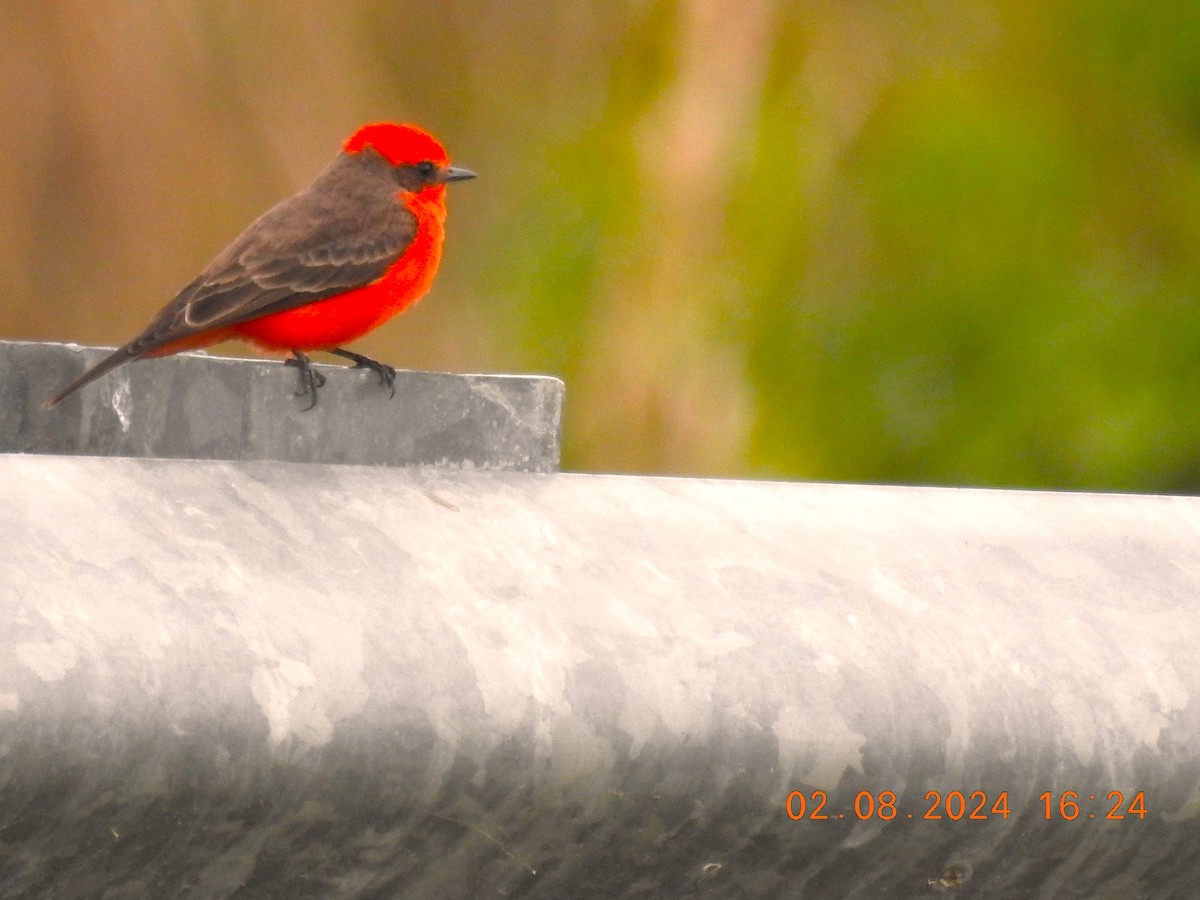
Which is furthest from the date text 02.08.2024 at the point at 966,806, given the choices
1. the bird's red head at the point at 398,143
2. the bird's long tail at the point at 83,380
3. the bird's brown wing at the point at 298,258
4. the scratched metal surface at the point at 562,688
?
the bird's red head at the point at 398,143

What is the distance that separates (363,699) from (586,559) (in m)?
0.26

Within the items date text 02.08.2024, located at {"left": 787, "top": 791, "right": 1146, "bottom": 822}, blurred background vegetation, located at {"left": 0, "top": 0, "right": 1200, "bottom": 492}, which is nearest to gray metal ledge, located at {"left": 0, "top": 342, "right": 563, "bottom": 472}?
date text 02.08.2024, located at {"left": 787, "top": 791, "right": 1146, "bottom": 822}

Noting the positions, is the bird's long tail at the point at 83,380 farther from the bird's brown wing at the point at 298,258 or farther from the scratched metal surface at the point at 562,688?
the bird's brown wing at the point at 298,258

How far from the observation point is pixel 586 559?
1.41 m

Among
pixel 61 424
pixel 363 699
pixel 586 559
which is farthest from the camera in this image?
pixel 61 424

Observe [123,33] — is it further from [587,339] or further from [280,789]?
[280,789]

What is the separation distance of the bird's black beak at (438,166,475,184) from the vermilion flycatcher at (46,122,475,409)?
0.56 ft

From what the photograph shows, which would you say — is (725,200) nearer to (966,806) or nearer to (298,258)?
(298,258)

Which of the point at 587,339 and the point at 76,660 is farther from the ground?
Result: the point at 76,660

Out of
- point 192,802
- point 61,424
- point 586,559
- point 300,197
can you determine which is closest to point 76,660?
point 192,802

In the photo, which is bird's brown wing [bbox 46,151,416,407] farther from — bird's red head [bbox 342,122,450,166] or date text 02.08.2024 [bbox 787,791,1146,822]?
date text 02.08.2024 [bbox 787,791,1146,822]

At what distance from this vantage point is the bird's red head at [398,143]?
203 inches

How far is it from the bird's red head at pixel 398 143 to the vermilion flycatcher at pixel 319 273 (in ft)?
0.34

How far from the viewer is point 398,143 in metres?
5.16
